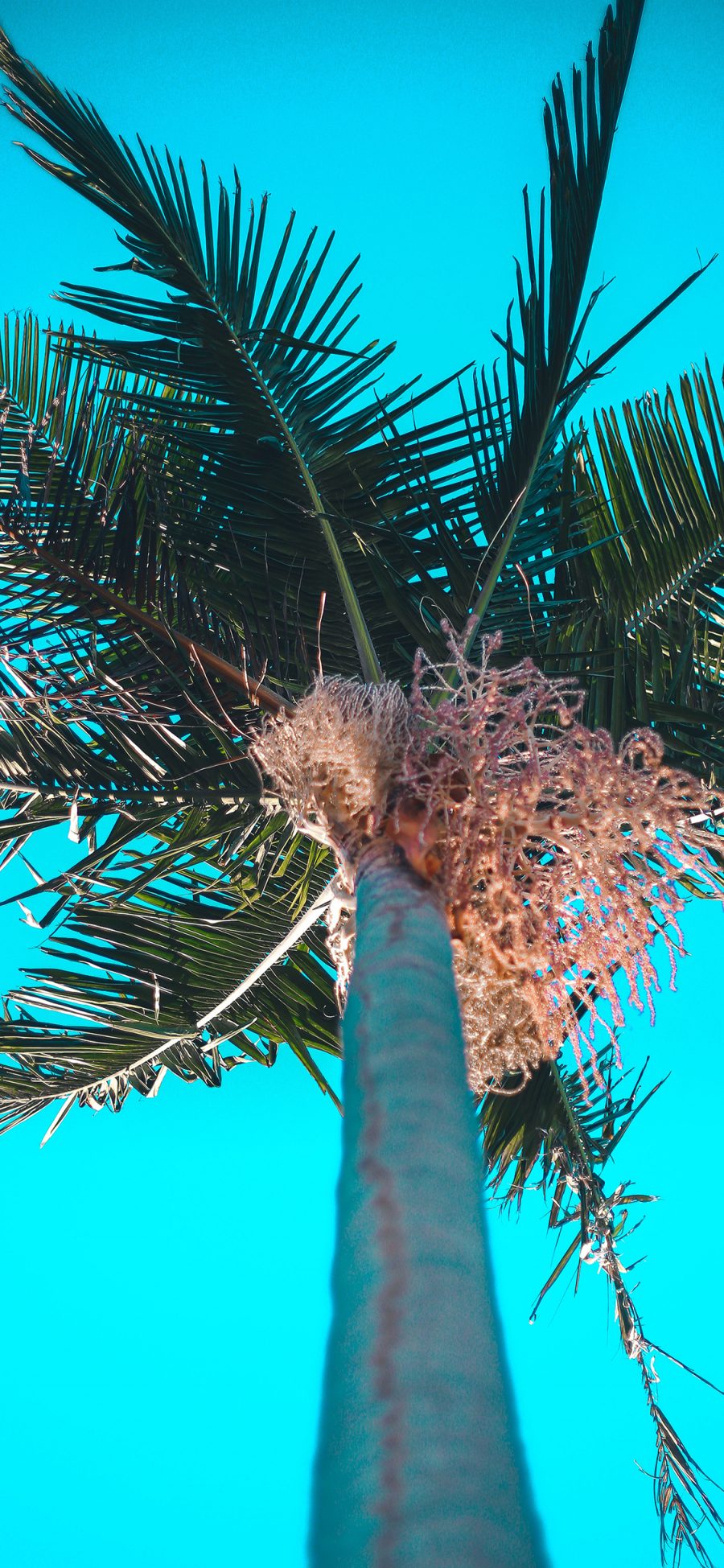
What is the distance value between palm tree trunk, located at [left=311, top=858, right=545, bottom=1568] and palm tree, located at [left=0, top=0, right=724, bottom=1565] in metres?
0.54

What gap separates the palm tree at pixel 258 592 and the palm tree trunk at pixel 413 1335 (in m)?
0.54

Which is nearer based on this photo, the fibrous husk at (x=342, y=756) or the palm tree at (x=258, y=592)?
→ the fibrous husk at (x=342, y=756)

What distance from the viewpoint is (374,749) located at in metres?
2.49

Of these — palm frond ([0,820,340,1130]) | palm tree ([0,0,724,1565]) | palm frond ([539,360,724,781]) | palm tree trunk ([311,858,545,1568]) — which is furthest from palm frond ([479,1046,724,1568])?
palm tree trunk ([311,858,545,1568])

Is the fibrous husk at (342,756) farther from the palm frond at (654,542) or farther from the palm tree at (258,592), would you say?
the palm frond at (654,542)

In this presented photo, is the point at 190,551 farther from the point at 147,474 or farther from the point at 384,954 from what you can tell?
the point at 384,954

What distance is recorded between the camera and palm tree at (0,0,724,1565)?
3.12 m

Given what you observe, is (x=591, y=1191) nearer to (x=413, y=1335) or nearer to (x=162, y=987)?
(x=162, y=987)

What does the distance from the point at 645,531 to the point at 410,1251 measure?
3.33m

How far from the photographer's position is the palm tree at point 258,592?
312cm

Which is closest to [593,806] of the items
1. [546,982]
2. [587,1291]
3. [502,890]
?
[502,890]

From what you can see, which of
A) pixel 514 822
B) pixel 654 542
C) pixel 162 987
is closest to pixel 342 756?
pixel 514 822

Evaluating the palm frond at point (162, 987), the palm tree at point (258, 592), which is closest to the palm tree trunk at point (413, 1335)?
the palm tree at point (258, 592)

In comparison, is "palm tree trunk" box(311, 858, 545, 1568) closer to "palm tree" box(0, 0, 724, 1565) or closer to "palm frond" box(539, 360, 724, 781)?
"palm tree" box(0, 0, 724, 1565)
